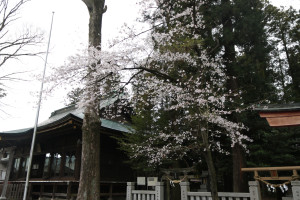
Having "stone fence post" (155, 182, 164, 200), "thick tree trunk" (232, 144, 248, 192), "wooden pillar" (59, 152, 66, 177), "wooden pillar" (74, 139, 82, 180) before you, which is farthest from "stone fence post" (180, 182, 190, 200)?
"wooden pillar" (59, 152, 66, 177)

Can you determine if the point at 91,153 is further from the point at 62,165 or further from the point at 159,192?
the point at 62,165

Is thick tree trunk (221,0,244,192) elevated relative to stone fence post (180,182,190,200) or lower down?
elevated

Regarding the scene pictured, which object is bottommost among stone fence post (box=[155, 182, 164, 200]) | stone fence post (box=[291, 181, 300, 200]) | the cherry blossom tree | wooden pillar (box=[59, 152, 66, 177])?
stone fence post (box=[155, 182, 164, 200])

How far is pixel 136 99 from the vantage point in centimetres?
853

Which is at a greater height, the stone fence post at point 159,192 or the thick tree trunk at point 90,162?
the thick tree trunk at point 90,162

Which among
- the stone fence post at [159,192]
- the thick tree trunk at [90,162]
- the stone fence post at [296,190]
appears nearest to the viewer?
the stone fence post at [296,190]

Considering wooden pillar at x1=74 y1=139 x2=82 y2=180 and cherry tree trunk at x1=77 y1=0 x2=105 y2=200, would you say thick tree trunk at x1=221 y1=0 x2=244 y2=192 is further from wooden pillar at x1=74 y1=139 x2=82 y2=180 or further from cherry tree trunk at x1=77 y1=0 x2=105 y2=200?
wooden pillar at x1=74 y1=139 x2=82 y2=180

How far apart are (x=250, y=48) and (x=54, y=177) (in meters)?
10.7

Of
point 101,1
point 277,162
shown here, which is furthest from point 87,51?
point 277,162

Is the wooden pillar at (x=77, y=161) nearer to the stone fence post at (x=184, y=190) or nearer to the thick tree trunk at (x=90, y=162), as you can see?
the thick tree trunk at (x=90, y=162)

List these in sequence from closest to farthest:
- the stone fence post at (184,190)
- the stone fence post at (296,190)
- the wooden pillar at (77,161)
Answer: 1. the stone fence post at (296,190)
2. the stone fence post at (184,190)
3. the wooden pillar at (77,161)

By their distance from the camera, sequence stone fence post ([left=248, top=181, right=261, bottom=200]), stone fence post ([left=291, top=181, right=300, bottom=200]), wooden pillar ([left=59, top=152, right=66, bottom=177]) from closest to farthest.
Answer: stone fence post ([left=291, top=181, right=300, bottom=200])
stone fence post ([left=248, top=181, right=261, bottom=200])
wooden pillar ([left=59, top=152, right=66, bottom=177])

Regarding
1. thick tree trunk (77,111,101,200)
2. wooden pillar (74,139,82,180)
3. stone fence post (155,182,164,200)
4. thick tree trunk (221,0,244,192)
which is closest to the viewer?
thick tree trunk (77,111,101,200)

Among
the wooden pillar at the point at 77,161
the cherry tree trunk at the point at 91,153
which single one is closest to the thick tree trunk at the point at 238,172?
the cherry tree trunk at the point at 91,153
